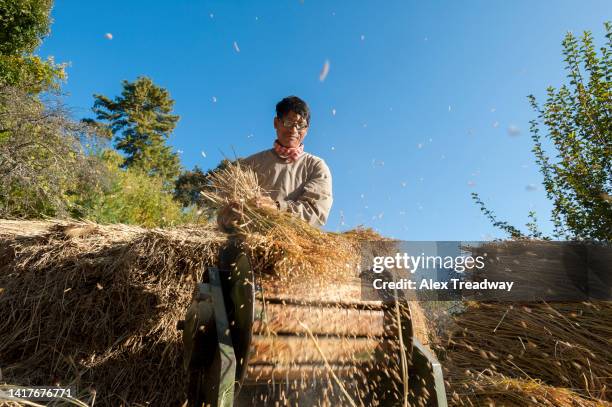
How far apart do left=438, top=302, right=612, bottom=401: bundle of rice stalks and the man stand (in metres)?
2.32

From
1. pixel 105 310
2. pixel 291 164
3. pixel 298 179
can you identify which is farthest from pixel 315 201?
pixel 105 310

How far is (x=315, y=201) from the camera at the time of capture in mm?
3334

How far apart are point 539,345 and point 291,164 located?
324 cm

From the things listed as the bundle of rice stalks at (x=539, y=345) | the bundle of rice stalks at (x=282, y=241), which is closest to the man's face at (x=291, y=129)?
the bundle of rice stalks at (x=282, y=241)

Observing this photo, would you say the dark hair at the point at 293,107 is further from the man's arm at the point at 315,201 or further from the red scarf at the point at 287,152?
the man's arm at the point at 315,201

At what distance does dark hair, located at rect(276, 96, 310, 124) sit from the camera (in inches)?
138

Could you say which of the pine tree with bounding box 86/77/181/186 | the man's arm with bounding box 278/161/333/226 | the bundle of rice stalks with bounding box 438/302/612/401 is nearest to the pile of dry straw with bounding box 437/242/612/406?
the bundle of rice stalks with bounding box 438/302/612/401

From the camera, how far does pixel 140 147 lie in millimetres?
34188

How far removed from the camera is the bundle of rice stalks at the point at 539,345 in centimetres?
439

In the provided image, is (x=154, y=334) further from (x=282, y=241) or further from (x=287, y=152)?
(x=282, y=241)

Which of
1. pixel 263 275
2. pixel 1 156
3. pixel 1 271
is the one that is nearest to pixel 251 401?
pixel 263 275

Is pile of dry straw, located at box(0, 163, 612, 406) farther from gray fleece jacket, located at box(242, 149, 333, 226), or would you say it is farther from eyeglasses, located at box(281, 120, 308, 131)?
eyeglasses, located at box(281, 120, 308, 131)

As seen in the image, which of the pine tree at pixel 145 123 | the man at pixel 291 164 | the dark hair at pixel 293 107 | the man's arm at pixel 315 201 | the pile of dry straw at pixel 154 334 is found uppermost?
the pine tree at pixel 145 123

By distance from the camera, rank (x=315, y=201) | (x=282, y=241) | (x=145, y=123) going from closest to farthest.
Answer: (x=282, y=241) → (x=315, y=201) → (x=145, y=123)
